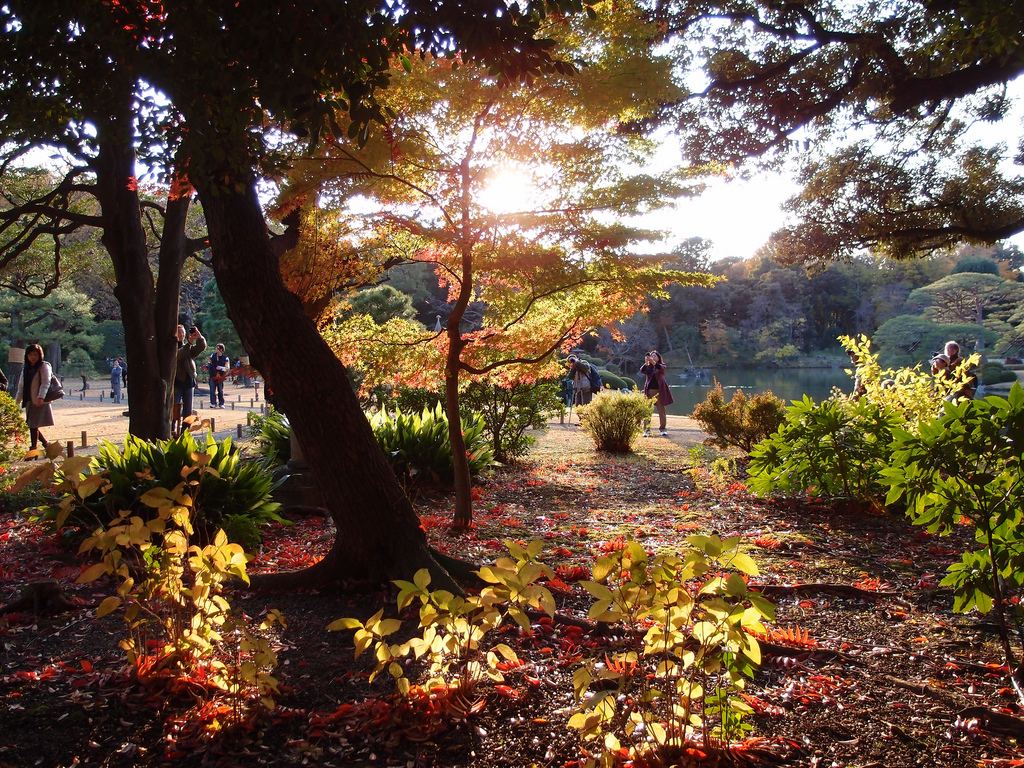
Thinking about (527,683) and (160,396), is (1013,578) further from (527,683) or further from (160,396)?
(160,396)

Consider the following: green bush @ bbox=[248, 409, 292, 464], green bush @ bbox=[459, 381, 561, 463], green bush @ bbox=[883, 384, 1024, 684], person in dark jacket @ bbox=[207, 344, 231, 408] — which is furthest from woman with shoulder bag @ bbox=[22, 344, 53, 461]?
green bush @ bbox=[883, 384, 1024, 684]

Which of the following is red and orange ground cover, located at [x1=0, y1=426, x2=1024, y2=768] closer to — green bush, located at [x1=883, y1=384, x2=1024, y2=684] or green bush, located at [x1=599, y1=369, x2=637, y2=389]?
green bush, located at [x1=883, y1=384, x2=1024, y2=684]

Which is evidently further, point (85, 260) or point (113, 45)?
point (85, 260)

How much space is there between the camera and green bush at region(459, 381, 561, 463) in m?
9.89

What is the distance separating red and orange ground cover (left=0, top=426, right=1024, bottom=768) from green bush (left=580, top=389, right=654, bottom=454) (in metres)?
5.99

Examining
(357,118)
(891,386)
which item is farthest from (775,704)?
(891,386)

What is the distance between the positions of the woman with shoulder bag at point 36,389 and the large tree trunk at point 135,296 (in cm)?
380

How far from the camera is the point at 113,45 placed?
2.83 metres

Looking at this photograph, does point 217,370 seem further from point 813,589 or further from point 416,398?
point 813,589

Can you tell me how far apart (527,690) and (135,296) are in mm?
7453

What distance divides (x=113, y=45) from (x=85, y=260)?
544 inches

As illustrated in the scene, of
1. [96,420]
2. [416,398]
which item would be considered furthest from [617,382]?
[96,420]

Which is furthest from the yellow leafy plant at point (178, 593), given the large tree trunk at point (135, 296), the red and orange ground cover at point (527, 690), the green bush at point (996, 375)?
the green bush at point (996, 375)

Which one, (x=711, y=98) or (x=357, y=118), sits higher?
(x=711, y=98)
